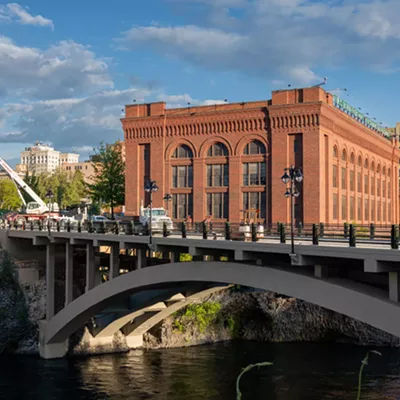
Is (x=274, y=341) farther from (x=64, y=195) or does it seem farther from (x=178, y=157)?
(x=64, y=195)

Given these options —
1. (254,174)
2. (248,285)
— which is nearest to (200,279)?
(248,285)

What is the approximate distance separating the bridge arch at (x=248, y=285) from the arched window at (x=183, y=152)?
2449 centimetres

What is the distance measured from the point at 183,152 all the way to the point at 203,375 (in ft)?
92.2

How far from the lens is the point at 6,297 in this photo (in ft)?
144

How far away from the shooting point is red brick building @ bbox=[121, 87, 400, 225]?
52938mm

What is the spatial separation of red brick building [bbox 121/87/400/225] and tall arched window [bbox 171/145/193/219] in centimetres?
9

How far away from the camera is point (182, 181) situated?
5975 cm

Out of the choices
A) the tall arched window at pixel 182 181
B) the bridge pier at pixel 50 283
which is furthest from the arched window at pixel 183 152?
the bridge pier at pixel 50 283

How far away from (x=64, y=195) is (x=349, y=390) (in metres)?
101

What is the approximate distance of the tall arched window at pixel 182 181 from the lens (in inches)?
2333

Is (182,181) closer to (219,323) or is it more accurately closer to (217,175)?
(217,175)

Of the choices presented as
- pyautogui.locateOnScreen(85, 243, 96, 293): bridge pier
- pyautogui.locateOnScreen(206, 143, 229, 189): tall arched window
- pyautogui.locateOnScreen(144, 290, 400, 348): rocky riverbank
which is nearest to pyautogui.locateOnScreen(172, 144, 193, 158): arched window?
pyautogui.locateOnScreen(206, 143, 229, 189): tall arched window

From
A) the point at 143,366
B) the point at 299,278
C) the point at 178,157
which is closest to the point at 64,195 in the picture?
the point at 178,157

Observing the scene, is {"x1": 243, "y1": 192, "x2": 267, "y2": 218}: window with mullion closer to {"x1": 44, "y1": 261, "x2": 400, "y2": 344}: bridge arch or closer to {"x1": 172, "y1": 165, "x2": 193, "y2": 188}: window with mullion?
{"x1": 172, "y1": 165, "x2": 193, "y2": 188}: window with mullion
